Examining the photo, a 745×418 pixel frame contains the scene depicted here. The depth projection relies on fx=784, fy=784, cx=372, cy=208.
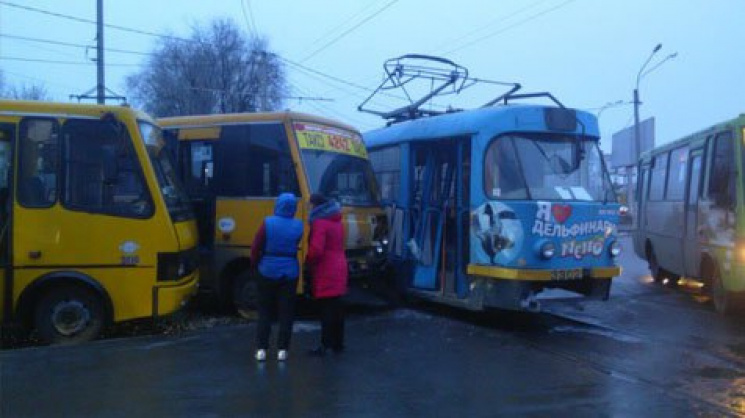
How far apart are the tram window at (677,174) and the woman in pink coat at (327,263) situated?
7.73 m

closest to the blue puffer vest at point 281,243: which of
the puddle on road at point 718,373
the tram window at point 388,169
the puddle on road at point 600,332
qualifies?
the puddle on road at point 600,332

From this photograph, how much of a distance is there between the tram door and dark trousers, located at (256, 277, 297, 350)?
3.39m

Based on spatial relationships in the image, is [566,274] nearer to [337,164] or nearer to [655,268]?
[337,164]

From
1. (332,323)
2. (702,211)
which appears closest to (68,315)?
(332,323)

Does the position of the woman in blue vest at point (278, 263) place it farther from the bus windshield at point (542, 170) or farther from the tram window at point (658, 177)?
the tram window at point (658, 177)

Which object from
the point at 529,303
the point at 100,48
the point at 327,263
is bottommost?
the point at 529,303

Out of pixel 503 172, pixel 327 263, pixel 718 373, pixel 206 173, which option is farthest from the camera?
pixel 206 173

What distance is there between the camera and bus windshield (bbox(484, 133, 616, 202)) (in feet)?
33.0

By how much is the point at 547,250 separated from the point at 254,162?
4.20m

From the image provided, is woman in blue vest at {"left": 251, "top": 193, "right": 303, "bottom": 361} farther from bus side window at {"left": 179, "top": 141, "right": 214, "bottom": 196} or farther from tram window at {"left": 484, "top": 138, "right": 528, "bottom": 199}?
bus side window at {"left": 179, "top": 141, "right": 214, "bottom": 196}

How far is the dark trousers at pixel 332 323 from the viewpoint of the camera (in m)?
8.38

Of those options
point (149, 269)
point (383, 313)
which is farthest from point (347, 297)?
point (149, 269)

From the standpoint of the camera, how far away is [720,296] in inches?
472

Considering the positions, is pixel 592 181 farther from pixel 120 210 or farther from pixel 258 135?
pixel 120 210
